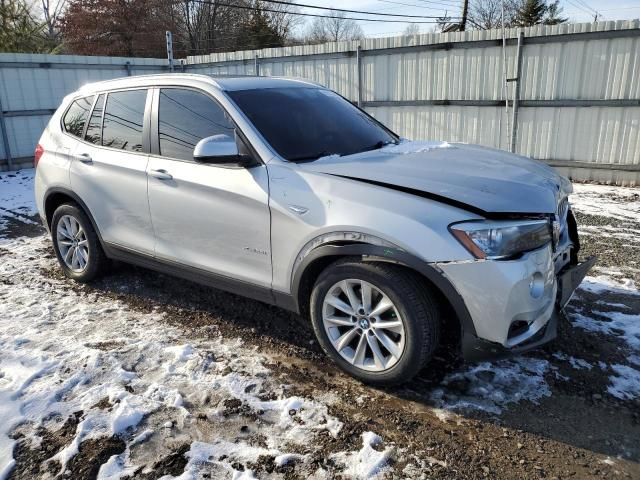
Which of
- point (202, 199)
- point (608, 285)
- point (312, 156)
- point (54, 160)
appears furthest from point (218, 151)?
point (608, 285)

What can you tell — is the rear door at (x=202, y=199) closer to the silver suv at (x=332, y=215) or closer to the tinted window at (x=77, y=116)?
the silver suv at (x=332, y=215)

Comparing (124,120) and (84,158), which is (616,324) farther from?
(84,158)

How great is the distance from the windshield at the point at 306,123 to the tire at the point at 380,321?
0.90 meters

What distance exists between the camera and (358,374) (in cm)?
317

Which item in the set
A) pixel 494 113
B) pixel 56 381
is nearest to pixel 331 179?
pixel 56 381

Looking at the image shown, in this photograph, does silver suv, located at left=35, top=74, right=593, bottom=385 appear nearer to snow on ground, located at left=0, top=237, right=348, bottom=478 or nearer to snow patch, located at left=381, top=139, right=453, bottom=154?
snow patch, located at left=381, top=139, right=453, bottom=154

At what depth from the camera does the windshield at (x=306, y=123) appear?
11.5 ft

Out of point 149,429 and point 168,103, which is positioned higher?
point 168,103

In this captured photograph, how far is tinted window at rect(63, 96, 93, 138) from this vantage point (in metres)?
4.65

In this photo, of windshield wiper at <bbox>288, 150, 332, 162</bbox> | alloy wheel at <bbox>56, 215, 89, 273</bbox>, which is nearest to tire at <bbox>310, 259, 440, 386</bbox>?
windshield wiper at <bbox>288, 150, 332, 162</bbox>

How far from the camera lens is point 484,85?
986cm

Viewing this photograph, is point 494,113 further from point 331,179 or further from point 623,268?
point 331,179

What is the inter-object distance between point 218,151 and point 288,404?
1592 millimetres

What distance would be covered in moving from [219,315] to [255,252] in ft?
3.50
